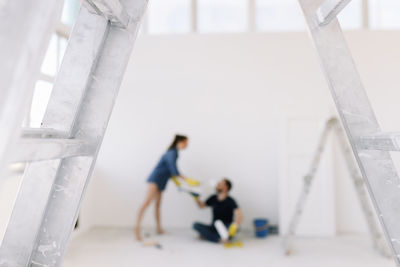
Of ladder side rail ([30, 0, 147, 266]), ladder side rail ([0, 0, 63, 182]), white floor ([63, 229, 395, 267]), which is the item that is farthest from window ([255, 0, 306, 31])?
ladder side rail ([0, 0, 63, 182])

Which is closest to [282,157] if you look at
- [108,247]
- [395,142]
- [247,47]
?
[247,47]

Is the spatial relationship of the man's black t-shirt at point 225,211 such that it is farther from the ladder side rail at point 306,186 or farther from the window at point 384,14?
the window at point 384,14

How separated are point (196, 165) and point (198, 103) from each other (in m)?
0.79

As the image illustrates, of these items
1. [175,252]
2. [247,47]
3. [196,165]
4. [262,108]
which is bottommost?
[175,252]

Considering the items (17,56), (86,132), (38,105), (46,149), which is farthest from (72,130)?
(38,105)

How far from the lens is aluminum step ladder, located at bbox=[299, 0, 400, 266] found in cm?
86

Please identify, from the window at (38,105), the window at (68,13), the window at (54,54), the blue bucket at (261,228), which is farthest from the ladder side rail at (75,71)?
the blue bucket at (261,228)

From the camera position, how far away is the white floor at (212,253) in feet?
10.8

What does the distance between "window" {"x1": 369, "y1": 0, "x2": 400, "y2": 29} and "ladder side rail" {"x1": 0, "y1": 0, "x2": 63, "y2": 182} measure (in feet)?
16.5

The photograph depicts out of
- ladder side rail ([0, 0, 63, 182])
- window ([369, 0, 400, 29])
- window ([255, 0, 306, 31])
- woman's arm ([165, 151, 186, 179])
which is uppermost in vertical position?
window ([369, 0, 400, 29])

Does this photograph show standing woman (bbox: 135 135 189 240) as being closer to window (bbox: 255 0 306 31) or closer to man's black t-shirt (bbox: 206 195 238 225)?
man's black t-shirt (bbox: 206 195 238 225)

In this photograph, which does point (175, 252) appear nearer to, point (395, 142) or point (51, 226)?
point (51, 226)

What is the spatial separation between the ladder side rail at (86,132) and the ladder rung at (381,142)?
63 centimetres

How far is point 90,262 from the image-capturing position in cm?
331
